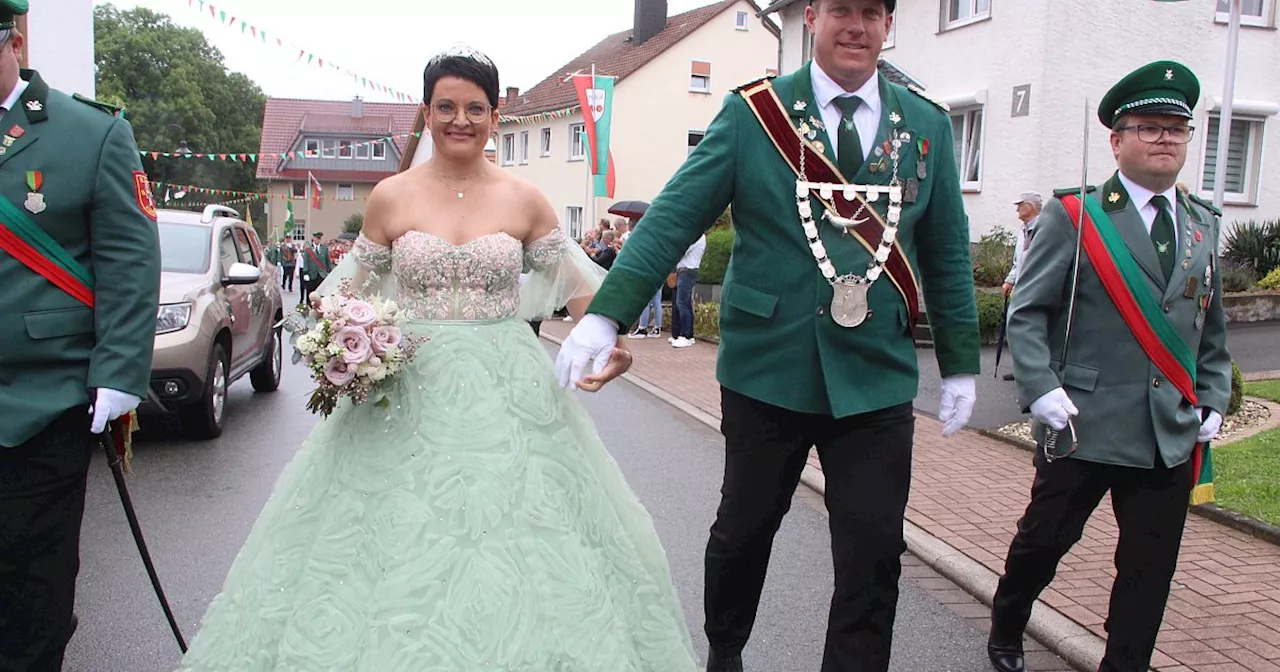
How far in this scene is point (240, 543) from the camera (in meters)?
5.16

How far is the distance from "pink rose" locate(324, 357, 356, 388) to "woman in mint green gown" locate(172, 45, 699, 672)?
0.18 metres

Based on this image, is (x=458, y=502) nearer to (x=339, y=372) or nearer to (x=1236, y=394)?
(x=339, y=372)

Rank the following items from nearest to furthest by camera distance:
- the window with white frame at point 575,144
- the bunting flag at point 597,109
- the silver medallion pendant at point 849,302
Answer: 1. the silver medallion pendant at point 849,302
2. the bunting flag at point 597,109
3. the window with white frame at point 575,144

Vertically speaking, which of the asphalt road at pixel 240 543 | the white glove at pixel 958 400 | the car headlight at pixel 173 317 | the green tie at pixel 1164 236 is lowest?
the asphalt road at pixel 240 543

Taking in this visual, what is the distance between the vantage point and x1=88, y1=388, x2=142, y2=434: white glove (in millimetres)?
2680

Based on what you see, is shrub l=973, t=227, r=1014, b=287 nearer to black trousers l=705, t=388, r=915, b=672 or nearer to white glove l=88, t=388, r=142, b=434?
black trousers l=705, t=388, r=915, b=672

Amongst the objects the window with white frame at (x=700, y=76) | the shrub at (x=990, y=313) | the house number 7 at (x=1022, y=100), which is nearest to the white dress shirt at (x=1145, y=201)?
the shrub at (x=990, y=313)

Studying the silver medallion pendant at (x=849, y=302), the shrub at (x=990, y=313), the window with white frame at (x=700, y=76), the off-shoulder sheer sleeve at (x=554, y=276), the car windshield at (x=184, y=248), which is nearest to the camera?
the silver medallion pendant at (x=849, y=302)

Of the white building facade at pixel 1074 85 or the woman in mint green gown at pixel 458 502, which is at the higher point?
the white building facade at pixel 1074 85

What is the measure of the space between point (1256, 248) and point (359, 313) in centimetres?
1651

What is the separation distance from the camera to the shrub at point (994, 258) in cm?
1581

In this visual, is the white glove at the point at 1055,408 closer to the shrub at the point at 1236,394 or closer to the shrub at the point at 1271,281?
the shrub at the point at 1236,394

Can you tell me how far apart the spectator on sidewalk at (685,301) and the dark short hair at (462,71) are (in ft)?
35.7

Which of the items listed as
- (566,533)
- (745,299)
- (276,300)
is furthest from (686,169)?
(276,300)
